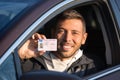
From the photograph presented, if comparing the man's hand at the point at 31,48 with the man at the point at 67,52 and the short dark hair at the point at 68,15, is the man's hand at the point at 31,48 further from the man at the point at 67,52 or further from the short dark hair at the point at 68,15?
the short dark hair at the point at 68,15

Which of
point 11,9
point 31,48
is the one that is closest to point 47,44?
point 31,48

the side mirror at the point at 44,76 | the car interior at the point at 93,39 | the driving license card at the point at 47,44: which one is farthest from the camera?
the car interior at the point at 93,39

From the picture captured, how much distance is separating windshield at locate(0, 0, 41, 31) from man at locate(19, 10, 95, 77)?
440mm

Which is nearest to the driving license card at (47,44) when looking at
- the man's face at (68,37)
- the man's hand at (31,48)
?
the man's hand at (31,48)

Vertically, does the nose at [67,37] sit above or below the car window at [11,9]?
below

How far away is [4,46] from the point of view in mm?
3449

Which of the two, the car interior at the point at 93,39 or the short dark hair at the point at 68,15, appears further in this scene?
the car interior at the point at 93,39

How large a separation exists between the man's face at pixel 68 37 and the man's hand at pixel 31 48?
279 millimetres

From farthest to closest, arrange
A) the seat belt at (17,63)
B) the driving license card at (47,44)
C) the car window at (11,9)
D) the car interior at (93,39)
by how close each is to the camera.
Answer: the car interior at (93,39) → the driving license card at (47,44) → the car window at (11,9) → the seat belt at (17,63)

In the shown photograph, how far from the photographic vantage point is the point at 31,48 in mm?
3982

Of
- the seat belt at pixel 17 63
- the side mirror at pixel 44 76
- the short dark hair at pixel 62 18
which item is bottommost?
the side mirror at pixel 44 76

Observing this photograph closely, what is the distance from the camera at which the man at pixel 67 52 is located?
13.9 feet

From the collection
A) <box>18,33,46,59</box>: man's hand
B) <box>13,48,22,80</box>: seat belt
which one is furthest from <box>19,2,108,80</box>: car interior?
<box>13,48,22,80</box>: seat belt

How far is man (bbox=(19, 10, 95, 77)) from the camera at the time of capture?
4230 millimetres
